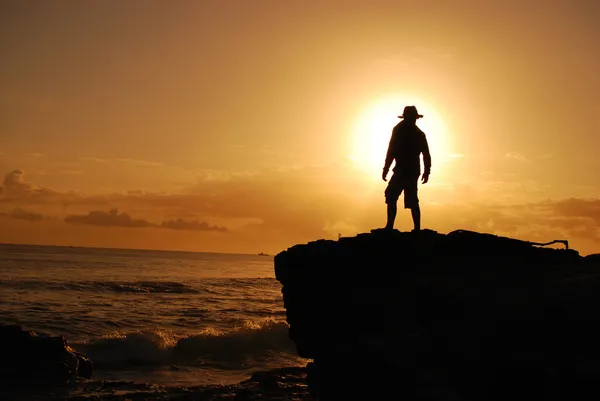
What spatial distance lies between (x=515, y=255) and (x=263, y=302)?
29897mm

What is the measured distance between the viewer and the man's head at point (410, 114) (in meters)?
11.9

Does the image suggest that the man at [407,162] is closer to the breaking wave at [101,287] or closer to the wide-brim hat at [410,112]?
the wide-brim hat at [410,112]

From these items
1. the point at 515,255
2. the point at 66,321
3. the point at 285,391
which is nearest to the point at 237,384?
the point at 285,391

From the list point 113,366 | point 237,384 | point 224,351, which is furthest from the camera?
point 224,351

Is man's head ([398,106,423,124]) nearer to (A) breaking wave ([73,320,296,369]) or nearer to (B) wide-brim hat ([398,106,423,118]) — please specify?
(B) wide-brim hat ([398,106,423,118])

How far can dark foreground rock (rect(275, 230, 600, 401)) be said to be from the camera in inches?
260

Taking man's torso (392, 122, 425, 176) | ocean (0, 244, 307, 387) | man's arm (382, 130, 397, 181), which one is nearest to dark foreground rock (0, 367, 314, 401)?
ocean (0, 244, 307, 387)

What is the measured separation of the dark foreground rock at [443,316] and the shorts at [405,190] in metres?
0.78

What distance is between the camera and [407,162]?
1195 cm

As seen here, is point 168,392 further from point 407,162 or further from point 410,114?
point 410,114

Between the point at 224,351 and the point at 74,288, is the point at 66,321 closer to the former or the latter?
the point at 224,351

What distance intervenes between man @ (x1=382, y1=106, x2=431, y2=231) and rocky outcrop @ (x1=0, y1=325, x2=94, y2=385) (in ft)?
32.8

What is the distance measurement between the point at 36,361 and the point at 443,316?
1188cm

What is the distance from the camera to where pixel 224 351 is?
20.9 m
